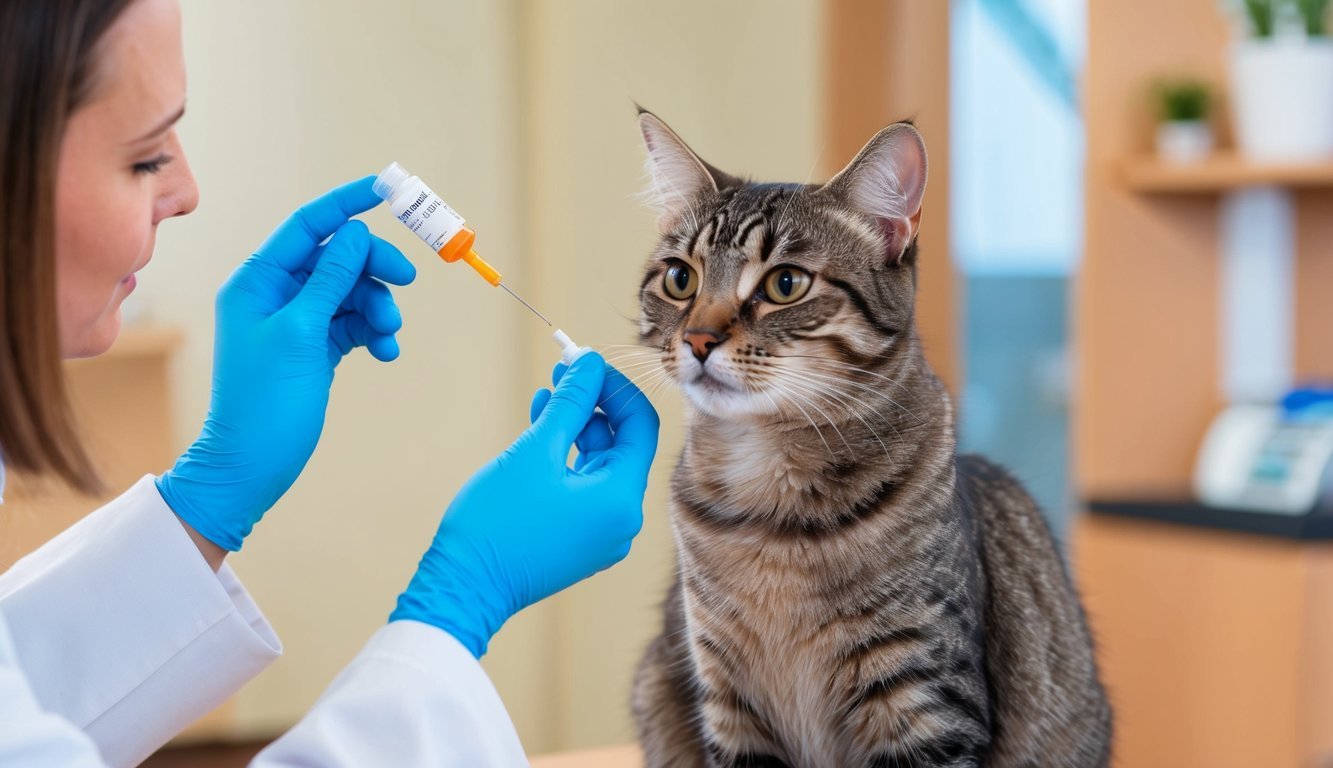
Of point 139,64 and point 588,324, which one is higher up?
point 139,64

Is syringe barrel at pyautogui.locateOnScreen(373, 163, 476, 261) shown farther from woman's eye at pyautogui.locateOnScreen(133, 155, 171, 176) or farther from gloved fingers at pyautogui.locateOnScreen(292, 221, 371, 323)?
woman's eye at pyautogui.locateOnScreen(133, 155, 171, 176)

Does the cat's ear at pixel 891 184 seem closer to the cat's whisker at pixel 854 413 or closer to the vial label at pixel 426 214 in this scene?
the cat's whisker at pixel 854 413

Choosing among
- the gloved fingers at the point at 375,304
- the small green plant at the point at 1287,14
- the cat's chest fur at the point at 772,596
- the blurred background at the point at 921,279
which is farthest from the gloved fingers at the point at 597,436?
the small green plant at the point at 1287,14

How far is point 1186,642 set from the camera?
2232mm

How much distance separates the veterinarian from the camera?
0.83 m

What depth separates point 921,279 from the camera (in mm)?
2100

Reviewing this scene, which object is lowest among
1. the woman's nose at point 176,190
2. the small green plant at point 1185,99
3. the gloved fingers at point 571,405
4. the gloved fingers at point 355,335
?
the gloved fingers at point 571,405

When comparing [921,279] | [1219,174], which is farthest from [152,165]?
[1219,174]

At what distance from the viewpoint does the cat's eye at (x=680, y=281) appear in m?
1.18

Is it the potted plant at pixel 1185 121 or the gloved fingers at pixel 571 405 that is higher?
the potted plant at pixel 1185 121

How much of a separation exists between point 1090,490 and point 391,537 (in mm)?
1643

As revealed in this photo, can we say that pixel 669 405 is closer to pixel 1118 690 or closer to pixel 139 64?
pixel 1118 690

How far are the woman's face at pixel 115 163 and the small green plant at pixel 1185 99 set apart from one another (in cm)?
203

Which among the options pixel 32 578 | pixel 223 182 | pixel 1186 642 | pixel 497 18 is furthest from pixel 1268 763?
pixel 223 182
